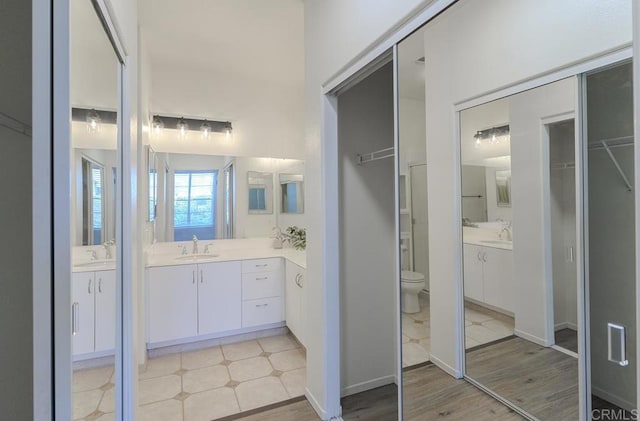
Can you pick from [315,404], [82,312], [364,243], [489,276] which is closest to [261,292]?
[315,404]

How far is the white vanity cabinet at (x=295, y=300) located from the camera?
108 inches

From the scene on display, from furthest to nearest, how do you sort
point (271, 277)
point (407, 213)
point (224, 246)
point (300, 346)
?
1. point (224, 246)
2. point (271, 277)
3. point (300, 346)
4. point (407, 213)

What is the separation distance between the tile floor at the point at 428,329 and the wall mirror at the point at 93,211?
124 centimetres

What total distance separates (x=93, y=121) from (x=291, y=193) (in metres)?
2.82

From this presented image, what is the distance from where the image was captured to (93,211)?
99 centimetres

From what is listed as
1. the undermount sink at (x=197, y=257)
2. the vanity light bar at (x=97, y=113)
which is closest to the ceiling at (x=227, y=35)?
the vanity light bar at (x=97, y=113)

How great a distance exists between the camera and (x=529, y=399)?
106 cm

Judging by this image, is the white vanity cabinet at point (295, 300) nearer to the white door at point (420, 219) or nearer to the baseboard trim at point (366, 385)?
the baseboard trim at point (366, 385)

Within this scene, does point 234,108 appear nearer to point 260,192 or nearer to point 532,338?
point 260,192

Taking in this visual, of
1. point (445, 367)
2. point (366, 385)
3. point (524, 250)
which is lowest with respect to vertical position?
point (366, 385)

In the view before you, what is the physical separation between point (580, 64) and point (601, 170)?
11.9 inches
